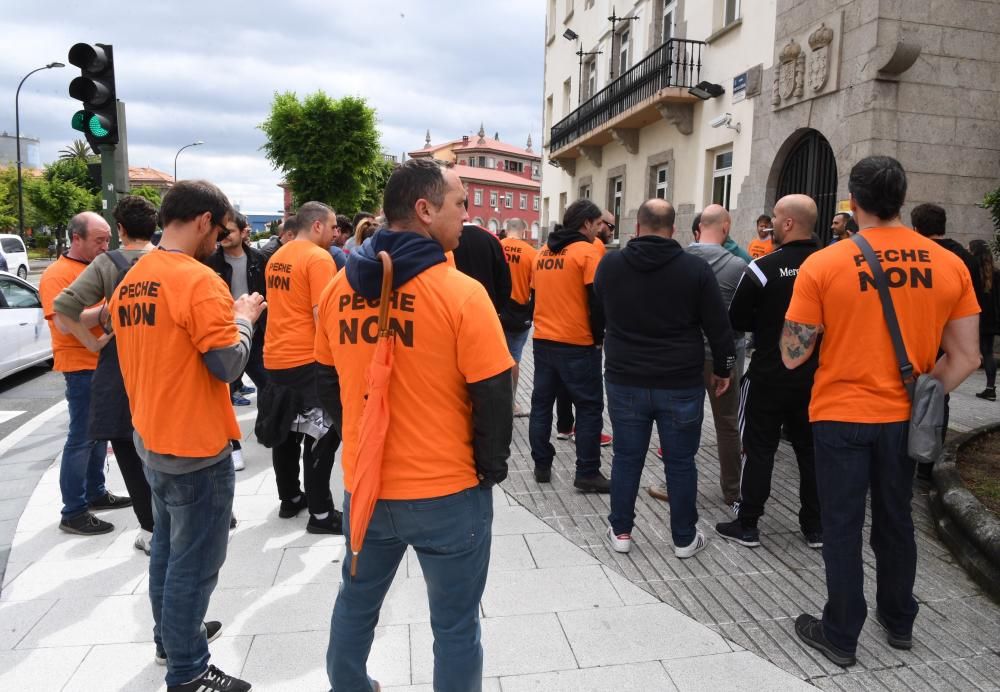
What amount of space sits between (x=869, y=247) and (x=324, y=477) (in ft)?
10.5

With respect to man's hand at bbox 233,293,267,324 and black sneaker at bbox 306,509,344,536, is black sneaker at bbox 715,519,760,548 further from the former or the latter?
man's hand at bbox 233,293,267,324

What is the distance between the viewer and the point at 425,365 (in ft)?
6.30

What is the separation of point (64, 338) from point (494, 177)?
73.0 m

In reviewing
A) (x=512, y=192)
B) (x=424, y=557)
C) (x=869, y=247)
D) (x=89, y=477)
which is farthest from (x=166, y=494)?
(x=512, y=192)

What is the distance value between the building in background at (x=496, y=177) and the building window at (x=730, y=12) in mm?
54737

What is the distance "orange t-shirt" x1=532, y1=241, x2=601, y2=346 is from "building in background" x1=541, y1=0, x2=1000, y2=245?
5.81 m

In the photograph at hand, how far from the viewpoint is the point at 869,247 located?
8.95 feet

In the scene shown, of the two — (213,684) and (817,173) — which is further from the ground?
(817,173)

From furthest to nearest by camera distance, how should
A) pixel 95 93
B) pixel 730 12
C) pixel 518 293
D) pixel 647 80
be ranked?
pixel 647 80 → pixel 730 12 → pixel 518 293 → pixel 95 93

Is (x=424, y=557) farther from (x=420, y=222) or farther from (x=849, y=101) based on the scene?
(x=849, y=101)

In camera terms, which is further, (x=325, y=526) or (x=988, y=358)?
(x=988, y=358)

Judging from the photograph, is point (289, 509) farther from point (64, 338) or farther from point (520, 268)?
point (520, 268)

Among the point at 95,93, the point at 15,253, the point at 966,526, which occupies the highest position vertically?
the point at 95,93

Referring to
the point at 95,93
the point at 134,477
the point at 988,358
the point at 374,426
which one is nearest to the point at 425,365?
the point at 374,426
